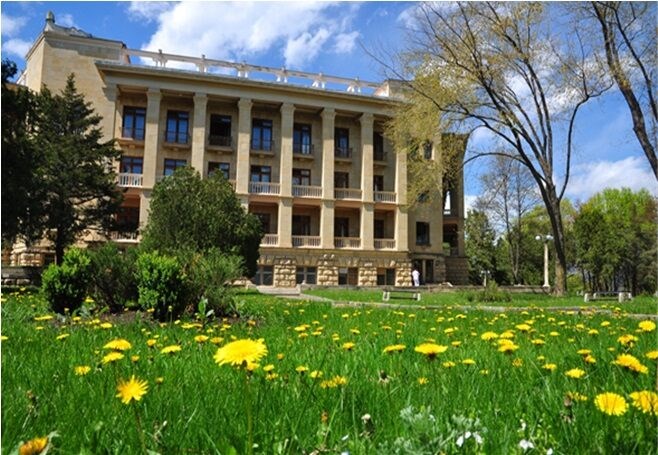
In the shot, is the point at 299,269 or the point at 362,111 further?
the point at 362,111

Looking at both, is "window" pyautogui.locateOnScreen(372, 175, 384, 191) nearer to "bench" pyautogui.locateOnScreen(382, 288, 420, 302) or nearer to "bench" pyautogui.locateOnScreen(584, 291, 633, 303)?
"bench" pyautogui.locateOnScreen(382, 288, 420, 302)

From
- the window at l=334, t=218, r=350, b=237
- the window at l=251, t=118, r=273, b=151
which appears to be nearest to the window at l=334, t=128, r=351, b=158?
the window at l=334, t=218, r=350, b=237

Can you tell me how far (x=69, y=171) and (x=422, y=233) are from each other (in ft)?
83.9

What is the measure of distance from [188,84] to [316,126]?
998 cm

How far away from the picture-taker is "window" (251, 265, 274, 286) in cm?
3197

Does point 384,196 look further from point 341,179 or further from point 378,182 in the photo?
point 341,179

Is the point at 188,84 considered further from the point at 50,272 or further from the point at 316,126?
the point at 50,272

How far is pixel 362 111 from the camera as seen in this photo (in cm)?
3569

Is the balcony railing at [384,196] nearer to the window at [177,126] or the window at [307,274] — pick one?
the window at [307,274]

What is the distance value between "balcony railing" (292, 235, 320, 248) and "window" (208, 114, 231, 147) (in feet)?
28.1

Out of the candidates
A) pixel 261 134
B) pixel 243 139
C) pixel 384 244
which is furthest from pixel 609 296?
pixel 261 134

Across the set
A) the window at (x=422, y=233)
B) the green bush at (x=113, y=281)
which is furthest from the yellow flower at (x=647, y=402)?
the window at (x=422, y=233)

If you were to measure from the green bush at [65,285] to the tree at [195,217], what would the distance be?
849 centimetres

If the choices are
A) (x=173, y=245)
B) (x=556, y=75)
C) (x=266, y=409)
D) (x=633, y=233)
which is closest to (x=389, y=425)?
(x=266, y=409)
